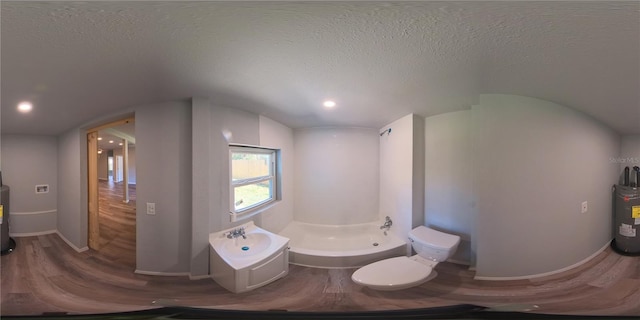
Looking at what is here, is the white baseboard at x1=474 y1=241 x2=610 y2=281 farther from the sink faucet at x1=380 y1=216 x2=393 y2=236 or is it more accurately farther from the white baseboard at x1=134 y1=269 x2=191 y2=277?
the white baseboard at x1=134 y1=269 x2=191 y2=277

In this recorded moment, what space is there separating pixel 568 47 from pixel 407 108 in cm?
44

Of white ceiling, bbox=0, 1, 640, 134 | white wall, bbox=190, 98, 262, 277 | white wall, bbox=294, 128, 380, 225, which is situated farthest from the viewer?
white wall, bbox=294, 128, 380, 225

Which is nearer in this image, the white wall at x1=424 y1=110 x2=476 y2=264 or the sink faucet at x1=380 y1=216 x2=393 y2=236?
the white wall at x1=424 y1=110 x2=476 y2=264

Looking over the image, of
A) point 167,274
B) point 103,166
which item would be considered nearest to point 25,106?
point 103,166

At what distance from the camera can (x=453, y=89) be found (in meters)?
0.68

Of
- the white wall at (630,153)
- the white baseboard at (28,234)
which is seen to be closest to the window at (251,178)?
the white baseboard at (28,234)

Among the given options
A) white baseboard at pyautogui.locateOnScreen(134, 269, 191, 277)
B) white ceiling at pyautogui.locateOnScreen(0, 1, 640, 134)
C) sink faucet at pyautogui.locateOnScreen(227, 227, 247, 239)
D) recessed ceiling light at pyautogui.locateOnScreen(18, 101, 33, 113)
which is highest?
Result: white ceiling at pyautogui.locateOnScreen(0, 1, 640, 134)

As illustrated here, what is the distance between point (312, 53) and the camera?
650mm

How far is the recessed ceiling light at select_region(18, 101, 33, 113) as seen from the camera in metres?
0.63

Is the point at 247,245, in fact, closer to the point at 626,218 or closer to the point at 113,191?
the point at 113,191

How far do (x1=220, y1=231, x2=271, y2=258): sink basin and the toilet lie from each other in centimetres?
33

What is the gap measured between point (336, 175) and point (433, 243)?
16.8 inches

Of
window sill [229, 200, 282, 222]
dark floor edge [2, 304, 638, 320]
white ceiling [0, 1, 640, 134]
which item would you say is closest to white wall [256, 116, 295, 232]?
window sill [229, 200, 282, 222]

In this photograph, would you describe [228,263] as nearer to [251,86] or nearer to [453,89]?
[251,86]
